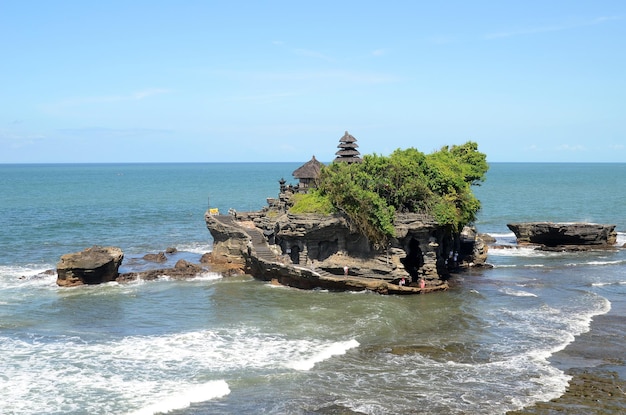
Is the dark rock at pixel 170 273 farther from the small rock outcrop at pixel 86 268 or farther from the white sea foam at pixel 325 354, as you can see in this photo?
the white sea foam at pixel 325 354

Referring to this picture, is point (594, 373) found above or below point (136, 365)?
above

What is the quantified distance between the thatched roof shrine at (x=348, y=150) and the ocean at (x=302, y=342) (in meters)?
11.3

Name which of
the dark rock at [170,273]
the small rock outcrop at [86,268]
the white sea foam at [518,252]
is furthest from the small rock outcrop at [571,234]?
the small rock outcrop at [86,268]

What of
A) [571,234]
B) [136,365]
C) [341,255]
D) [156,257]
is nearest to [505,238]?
[571,234]

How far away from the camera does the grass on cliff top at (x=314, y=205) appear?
4044 centimetres

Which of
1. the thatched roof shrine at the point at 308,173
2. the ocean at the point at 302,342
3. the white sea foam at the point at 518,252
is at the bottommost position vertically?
the ocean at the point at 302,342

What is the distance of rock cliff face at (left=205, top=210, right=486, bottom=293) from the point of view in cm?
3947

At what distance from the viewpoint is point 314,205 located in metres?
41.1

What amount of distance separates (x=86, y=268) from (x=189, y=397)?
20.3 metres

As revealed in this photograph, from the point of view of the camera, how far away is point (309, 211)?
41.0 m

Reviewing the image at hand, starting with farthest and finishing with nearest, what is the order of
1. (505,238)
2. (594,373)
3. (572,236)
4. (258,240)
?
(505,238) → (572,236) → (258,240) → (594,373)

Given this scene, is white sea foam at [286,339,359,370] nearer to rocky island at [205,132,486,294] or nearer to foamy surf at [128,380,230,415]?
foamy surf at [128,380,230,415]

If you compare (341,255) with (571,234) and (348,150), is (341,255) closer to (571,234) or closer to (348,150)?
(348,150)

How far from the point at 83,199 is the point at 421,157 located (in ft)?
264
